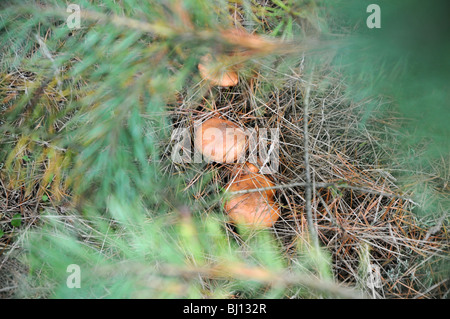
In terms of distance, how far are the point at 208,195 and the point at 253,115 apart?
0.42m

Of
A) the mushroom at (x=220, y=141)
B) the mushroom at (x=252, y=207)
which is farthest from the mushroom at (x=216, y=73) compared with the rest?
the mushroom at (x=252, y=207)

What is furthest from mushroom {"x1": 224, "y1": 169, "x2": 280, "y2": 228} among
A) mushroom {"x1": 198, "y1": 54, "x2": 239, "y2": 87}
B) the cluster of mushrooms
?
mushroom {"x1": 198, "y1": 54, "x2": 239, "y2": 87}

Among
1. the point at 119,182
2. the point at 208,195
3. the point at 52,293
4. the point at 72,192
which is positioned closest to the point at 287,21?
the point at 208,195

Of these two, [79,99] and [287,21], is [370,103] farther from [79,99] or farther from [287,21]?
[79,99]

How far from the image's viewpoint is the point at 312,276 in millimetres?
1190

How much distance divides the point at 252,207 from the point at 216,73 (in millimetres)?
554

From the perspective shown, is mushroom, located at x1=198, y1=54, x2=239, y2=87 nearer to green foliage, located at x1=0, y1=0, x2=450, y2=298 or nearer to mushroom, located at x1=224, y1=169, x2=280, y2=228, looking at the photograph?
green foliage, located at x1=0, y1=0, x2=450, y2=298

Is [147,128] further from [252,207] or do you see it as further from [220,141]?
[252,207]

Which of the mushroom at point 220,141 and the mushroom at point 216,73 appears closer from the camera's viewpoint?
the mushroom at point 216,73

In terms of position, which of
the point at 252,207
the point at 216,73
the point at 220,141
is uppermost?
the point at 216,73

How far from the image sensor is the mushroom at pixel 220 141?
1298 mm

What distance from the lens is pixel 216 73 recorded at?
1.26m

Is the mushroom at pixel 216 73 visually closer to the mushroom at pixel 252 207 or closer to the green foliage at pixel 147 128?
the green foliage at pixel 147 128

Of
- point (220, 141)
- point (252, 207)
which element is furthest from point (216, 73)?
point (252, 207)
